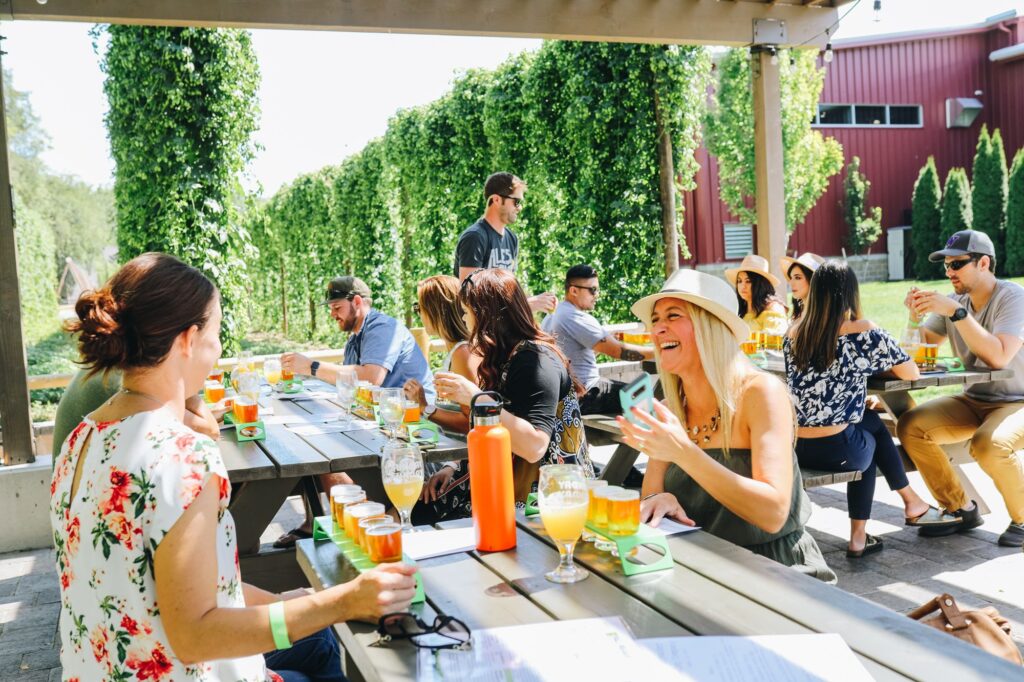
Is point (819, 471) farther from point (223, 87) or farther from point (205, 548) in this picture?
point (223, 87)

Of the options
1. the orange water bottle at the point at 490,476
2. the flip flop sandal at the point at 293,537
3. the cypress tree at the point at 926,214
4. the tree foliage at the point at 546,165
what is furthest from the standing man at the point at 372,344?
the cypress tree at the point at 926,214

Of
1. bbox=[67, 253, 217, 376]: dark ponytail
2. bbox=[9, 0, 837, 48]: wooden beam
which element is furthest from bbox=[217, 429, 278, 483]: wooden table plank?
bbox=[9, 0, 837, 48]: wooden beam

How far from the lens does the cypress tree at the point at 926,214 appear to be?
19.1 m

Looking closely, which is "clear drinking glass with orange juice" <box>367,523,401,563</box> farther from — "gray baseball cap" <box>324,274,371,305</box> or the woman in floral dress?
"gray baseball cap" <box>324,274,371,305</box>

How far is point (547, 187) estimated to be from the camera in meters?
8.84

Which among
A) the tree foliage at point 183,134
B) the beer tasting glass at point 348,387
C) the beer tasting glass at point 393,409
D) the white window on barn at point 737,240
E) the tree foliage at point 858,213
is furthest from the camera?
the tree foliage at point 858,213

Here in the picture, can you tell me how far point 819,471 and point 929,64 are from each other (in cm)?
2004

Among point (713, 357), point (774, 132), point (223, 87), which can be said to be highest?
point (223, 87)

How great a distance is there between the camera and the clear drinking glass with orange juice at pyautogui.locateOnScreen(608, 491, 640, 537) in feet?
5.22

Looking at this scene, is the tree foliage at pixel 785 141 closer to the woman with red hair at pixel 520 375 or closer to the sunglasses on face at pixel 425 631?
the woman with red hair at pixel 520 375

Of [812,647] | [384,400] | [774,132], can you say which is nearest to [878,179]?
[774,132]

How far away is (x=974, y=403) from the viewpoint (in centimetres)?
428

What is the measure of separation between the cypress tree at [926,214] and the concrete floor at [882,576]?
53.8ft

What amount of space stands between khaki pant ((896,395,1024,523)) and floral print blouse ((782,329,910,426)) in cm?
69
